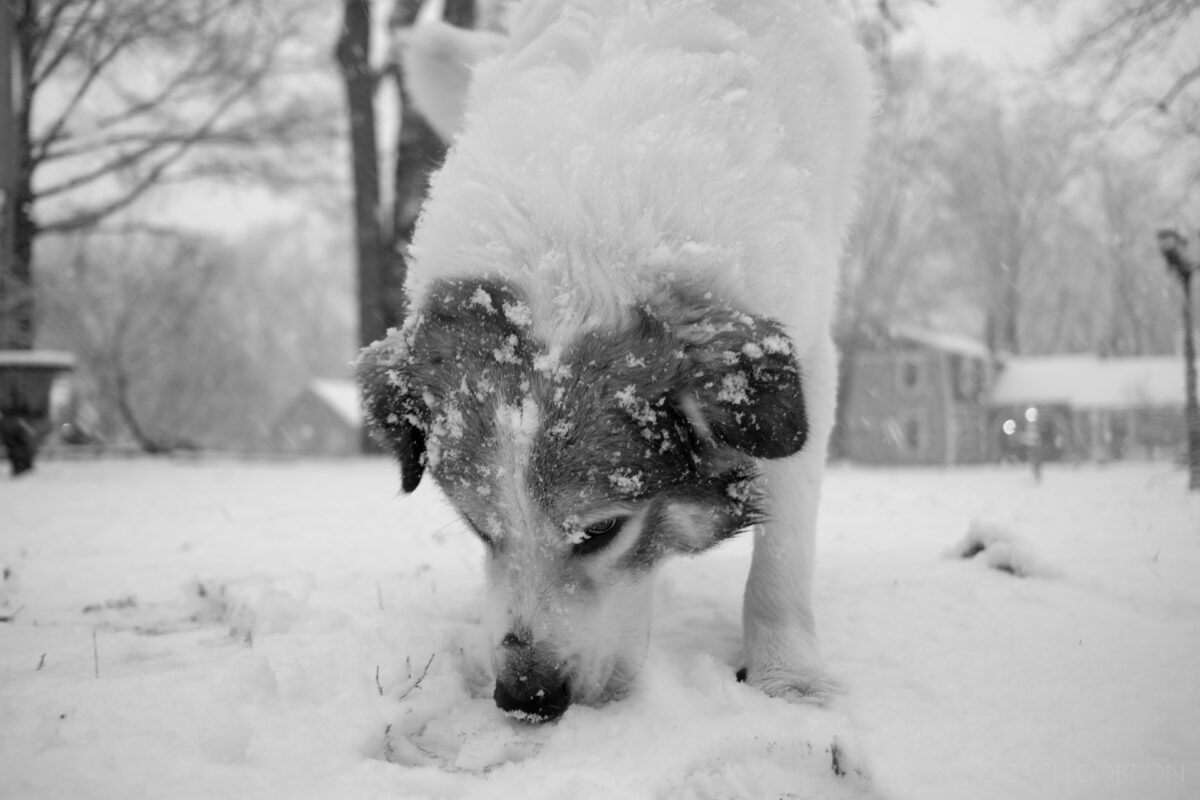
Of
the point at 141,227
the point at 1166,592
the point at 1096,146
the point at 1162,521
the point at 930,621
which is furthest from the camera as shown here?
the point at 141,227

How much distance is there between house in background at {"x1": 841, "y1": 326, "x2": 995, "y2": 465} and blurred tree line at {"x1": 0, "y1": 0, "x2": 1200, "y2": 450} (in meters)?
7.18

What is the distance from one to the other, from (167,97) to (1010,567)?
12.5 metres

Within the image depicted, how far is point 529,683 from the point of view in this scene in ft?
6.12

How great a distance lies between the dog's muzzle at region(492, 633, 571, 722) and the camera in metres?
1.87

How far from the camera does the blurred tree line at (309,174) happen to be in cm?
864

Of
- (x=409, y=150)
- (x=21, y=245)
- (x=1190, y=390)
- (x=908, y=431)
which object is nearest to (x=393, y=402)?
(x=1190, y=390)

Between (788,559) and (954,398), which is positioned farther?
(954,398)

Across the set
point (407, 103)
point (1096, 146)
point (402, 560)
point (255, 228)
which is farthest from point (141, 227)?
point (255, 228)

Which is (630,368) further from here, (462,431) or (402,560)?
(402,560)

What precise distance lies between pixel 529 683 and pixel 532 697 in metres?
0.04

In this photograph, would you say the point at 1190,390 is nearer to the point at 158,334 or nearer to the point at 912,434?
the point at 158,334

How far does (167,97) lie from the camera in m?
11.0

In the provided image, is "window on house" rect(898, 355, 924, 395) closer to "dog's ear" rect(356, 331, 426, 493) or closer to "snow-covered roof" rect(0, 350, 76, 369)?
"snow-covered roof" rect(0, 350, 76, 369)

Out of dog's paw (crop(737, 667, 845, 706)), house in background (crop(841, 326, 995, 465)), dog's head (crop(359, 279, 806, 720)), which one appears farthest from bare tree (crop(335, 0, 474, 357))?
house in background (crop(841, 326, 995, 465))
